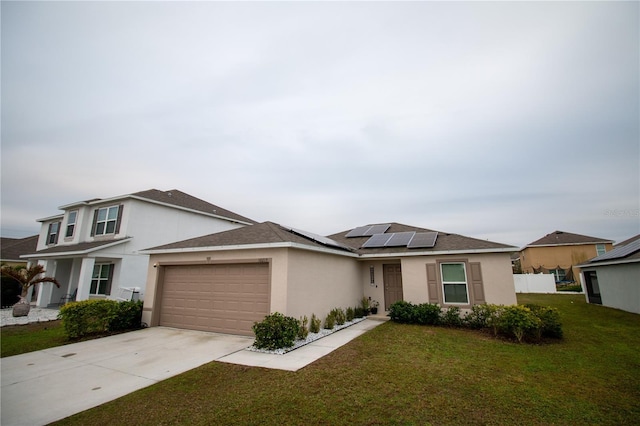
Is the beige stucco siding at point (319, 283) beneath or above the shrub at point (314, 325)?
above

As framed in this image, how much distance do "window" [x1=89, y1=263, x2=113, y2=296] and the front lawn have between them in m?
13.0

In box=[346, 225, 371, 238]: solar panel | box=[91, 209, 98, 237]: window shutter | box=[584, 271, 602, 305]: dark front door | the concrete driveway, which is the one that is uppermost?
box=[91, 209, 98, 237]: window shutter

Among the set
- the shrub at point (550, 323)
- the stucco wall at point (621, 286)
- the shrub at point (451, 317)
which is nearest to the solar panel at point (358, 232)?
the shrub at point (451, 317)

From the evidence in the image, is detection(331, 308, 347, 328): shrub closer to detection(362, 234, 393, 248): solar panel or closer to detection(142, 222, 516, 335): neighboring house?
detection(142, 222, 516, 335): neighboring house

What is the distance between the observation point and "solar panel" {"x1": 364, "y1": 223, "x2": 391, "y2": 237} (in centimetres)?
1599

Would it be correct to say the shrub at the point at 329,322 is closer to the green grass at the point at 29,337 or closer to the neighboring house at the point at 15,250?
the green grass at the point at 29,337

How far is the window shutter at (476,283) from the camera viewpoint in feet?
35.3

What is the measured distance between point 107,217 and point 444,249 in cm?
1883

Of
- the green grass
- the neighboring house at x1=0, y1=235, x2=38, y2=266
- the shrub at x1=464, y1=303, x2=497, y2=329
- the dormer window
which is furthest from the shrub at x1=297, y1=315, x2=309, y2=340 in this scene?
the neighboring house at x1=0, y1=235, x2=38, y2=266

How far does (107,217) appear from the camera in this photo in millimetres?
16625

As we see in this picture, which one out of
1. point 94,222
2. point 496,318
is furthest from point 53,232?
point 496,318

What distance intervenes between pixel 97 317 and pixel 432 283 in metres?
12.6

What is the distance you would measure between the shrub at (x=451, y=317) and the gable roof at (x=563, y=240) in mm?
25732

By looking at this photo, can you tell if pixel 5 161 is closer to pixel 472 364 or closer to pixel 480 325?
pixel 472 364
